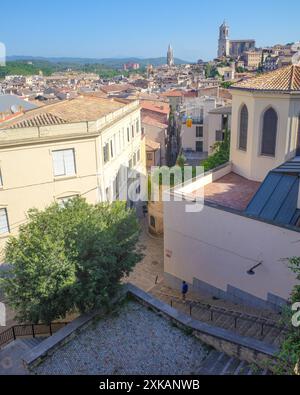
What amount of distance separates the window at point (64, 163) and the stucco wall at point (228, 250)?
8.19m

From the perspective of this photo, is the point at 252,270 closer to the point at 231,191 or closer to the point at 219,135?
the point at 231,191

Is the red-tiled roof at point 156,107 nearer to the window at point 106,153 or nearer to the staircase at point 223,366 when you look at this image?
the window at point 106,153

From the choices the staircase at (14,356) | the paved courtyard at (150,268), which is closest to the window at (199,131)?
the paved courtyard at (150,268)

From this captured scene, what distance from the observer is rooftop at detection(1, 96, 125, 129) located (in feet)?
82.6

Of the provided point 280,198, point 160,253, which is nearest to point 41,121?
point 160,253

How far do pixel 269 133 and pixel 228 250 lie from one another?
7.64m

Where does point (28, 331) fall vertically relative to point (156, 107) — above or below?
below

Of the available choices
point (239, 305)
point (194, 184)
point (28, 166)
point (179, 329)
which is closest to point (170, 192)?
point (194, 184)

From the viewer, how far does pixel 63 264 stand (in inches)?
535

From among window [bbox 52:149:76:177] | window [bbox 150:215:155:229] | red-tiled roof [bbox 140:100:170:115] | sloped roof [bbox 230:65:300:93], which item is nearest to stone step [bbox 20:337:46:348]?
window [bbox 52:149:76:177]

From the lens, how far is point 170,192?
20.0m

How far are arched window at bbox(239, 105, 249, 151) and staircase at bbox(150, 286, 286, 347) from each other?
10.0 metres

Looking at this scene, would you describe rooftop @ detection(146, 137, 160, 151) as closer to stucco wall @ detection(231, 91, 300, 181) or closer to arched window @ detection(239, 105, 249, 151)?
stucco wall @ detection(231, 91, 300, 181)
